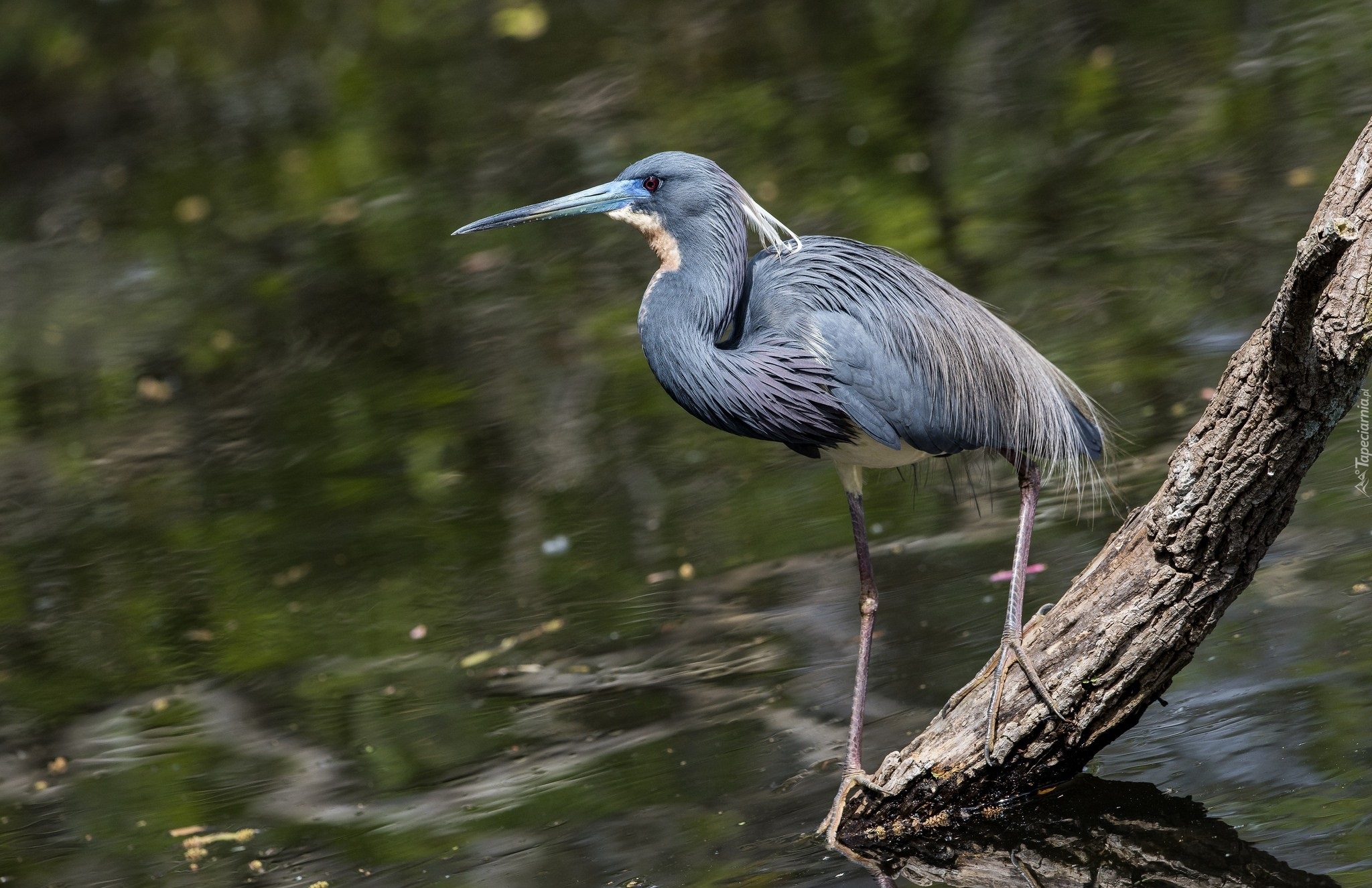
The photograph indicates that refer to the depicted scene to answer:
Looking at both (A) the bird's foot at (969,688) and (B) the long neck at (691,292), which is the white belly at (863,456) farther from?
(A) the bird's foot at (969,688)

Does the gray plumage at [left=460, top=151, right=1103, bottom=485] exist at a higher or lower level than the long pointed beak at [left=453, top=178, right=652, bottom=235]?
lower

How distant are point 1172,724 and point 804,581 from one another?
189 cm

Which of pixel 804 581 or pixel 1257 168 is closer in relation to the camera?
pixel 804 581

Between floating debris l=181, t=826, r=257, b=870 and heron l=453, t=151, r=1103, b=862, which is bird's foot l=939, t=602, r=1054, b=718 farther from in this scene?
floating debris l=181, t=826, r=257, b=870

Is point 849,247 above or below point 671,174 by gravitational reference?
below

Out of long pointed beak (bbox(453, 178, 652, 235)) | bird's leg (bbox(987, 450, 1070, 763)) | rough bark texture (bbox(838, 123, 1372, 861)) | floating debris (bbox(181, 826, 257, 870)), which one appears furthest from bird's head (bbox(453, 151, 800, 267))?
floating debris (bbox(181, 826, 257, 870))

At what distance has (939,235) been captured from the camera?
866 centimetres

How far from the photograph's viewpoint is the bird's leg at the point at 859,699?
4344mm

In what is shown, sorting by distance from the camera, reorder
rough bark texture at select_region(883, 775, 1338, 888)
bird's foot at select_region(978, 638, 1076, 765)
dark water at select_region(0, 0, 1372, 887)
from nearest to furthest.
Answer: rough bark texture at select_region(883, 775, 1338, 888), bird's foot at select_region(978, 638, 1076, 765), dark water at select_region(0, 0, 1372, 887)

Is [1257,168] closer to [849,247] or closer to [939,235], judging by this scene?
[939,235]

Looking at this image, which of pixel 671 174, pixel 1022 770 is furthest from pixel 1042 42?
pixel 1022 770

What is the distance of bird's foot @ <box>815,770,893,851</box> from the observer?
14.1 ft

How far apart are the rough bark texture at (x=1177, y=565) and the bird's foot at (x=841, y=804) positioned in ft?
0.10

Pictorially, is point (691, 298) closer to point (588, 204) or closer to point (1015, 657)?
point (588, 204)
